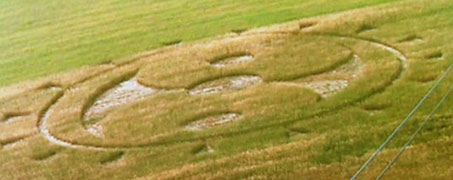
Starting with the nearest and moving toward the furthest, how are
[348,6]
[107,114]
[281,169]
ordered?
[281,169], [107,114], [348,6]

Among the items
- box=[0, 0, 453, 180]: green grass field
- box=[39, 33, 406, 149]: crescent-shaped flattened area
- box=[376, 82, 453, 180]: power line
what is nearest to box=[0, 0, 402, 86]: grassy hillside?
box=[0, 0, 453, 180]: green grass field

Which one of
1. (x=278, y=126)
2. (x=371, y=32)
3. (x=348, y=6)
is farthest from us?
(x=348, y=6)

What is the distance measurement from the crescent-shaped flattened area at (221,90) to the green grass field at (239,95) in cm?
3

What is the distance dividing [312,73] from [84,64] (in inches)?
193

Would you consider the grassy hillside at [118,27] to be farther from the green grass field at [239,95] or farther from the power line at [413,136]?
the power line at [413,136]

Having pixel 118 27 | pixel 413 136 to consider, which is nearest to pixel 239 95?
pixel 413 136

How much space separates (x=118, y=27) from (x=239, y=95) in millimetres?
6645

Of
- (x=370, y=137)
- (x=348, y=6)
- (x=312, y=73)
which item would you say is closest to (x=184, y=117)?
(x=312, y=73)

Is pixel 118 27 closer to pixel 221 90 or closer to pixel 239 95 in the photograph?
pixel 221 90

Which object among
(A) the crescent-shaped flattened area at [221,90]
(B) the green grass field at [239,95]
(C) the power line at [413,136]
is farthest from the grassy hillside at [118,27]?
(C) the power line at [413,136]

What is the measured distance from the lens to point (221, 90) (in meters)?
11.1

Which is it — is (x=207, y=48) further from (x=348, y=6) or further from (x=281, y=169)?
(x=281, y=169)

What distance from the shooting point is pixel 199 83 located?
38.0 feet

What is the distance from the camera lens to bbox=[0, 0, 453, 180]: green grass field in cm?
845
